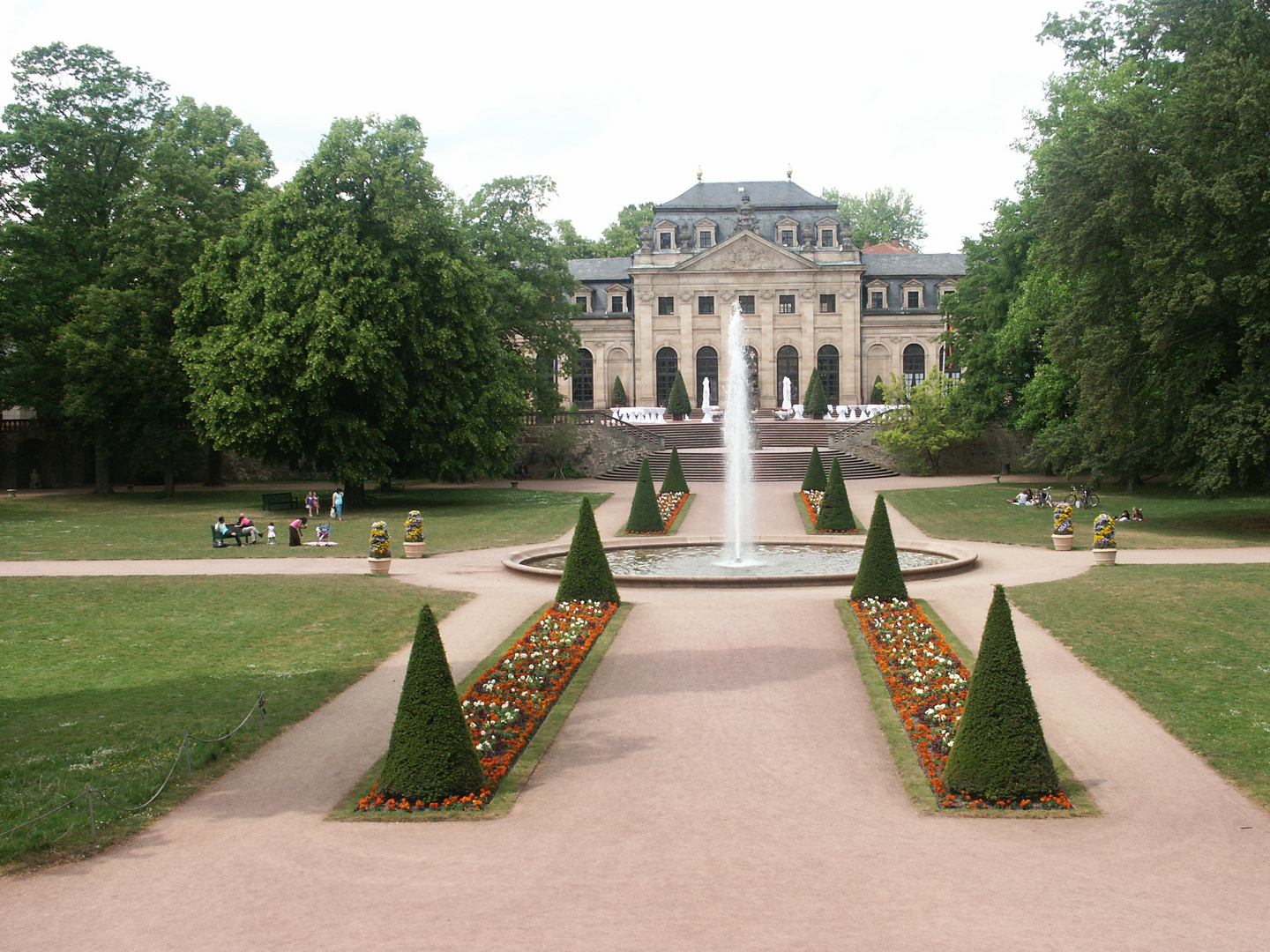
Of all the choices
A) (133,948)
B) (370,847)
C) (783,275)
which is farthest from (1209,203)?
(783,275)

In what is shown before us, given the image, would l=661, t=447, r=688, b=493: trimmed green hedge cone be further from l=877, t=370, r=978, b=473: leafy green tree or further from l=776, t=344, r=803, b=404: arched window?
l=776, t=344, r=803, b=404: arched window

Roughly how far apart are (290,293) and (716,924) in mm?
34628

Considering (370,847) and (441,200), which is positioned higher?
(441,200)

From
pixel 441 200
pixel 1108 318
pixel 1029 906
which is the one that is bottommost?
pixel 1029 906

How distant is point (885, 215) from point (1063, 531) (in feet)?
273

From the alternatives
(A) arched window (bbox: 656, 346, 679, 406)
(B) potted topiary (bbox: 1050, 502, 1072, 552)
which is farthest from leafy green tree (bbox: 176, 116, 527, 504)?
(A) arched window (bbox: 656, 346, 679, 406)

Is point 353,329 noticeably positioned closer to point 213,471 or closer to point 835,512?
point 835,512

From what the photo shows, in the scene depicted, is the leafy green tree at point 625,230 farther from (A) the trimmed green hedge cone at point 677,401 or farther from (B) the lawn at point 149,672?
(B) the lawn at point 149,672

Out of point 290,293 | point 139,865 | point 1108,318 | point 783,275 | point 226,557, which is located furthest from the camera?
point 783,275

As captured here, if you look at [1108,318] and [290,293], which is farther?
[290,293]

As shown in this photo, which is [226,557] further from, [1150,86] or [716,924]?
[1150,86]

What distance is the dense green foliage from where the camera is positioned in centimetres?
2775

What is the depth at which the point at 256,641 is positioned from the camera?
17047mm

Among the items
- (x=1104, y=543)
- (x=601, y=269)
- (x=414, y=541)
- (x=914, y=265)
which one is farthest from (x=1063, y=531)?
(x=601, y=269)
